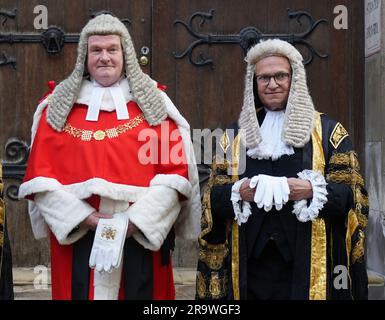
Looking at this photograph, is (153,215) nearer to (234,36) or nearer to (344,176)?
(344,176)

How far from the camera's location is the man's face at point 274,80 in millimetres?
3842

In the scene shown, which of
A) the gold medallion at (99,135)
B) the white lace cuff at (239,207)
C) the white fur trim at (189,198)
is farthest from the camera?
the white fur trim at (189,198)

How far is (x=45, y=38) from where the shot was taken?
19.2 feet

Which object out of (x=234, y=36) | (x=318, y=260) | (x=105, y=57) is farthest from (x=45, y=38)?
(x=318, y=260)

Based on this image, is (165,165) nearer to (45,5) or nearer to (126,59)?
(126,59)

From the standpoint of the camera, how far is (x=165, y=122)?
410 cm

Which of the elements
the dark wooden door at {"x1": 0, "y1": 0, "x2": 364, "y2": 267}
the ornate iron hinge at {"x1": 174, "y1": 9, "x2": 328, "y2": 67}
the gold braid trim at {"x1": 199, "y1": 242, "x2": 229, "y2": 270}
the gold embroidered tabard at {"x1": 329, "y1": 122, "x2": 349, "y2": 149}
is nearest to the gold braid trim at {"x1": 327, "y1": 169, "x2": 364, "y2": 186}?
the gold embroidered tabard at {"x1": 329, "y1": 122, "x2": 349, "y2": 149}

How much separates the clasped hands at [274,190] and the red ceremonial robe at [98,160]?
1.57ft

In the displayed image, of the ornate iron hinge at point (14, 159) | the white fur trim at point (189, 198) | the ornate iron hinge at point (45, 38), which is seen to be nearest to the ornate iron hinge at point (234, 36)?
the ornate iron hinge at point (45, 38)

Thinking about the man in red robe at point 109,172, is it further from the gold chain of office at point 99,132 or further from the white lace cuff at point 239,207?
the white lace cuff at point 239,207

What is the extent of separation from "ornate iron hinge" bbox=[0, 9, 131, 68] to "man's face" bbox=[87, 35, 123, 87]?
189 cm

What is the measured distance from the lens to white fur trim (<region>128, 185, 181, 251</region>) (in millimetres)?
3875

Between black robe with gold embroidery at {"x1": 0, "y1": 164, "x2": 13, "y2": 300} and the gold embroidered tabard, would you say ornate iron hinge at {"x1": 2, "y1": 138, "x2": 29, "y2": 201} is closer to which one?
black robe with gold embroidery at {"x1": 0, "y1": 164, "x2": 13, "y2": 300}
